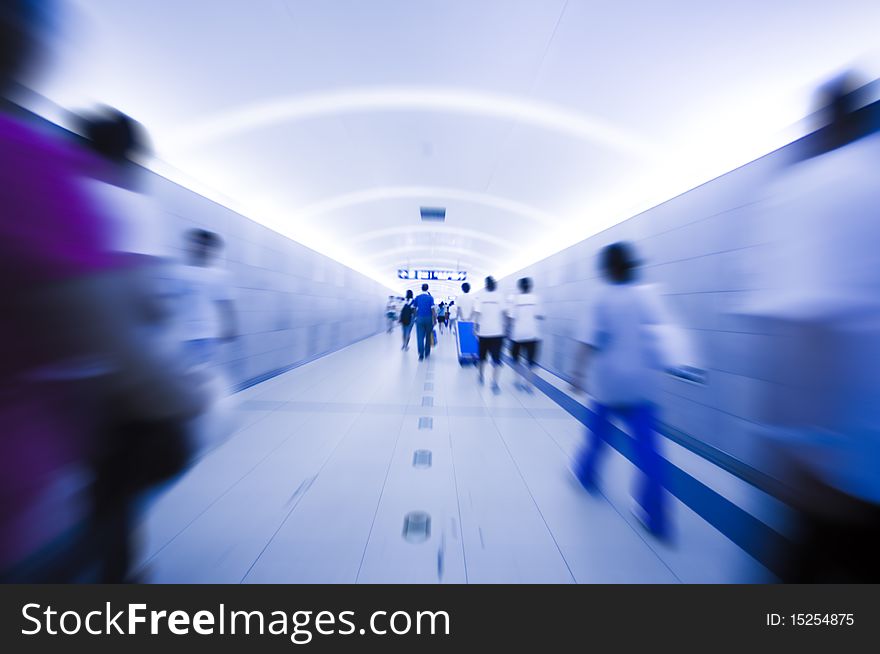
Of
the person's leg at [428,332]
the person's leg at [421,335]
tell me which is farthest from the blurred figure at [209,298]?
the person's leg at [428,332]

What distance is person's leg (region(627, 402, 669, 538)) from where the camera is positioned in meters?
1.85

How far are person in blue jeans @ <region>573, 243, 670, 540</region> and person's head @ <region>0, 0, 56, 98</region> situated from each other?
221 centimetres

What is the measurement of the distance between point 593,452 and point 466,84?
344 cm

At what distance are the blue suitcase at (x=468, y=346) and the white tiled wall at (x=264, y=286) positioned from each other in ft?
11.4

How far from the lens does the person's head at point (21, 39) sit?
30.0 inches

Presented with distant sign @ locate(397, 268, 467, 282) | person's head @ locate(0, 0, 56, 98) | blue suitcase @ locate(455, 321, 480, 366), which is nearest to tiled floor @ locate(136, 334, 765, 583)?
person's head @ locate(0, 0, 56, 98)

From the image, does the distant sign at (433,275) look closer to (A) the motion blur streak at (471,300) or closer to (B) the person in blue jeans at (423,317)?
(B) the person in blue jeans at (423,317)

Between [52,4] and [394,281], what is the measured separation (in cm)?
1934

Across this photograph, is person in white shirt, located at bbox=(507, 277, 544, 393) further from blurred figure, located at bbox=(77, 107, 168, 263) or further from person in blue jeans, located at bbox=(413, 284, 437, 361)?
blurred figure, located at bbox=(77, 107, 168, 263)

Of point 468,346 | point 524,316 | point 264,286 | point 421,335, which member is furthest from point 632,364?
point 421,335

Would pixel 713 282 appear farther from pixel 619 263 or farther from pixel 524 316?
pixel 524 316

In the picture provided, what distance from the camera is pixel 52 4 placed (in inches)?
32.9

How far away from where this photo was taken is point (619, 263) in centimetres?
190

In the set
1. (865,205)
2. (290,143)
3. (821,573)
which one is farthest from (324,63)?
(821,573)
